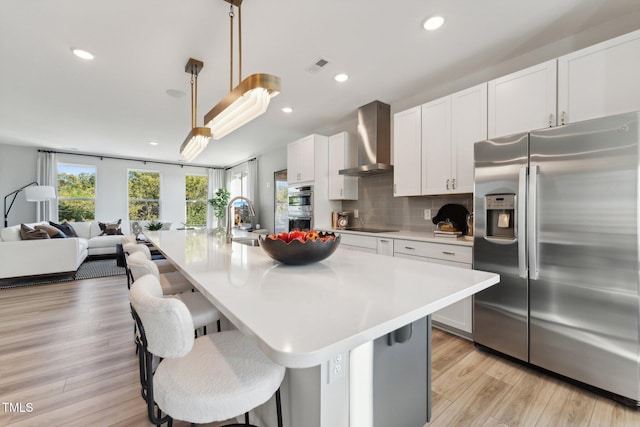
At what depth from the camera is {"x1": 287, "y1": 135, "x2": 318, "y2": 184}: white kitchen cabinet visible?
4172mm

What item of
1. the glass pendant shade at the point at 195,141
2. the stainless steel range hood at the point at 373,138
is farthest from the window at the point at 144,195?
the stainless steel range hood at the point at 373,138

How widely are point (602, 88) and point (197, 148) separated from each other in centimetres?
314

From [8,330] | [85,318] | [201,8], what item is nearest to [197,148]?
[201,8]

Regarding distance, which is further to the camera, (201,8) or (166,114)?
(166,114)

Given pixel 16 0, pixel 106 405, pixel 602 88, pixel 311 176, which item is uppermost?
pixel 16 0

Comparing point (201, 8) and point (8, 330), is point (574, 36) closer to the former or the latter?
point (201, 8)

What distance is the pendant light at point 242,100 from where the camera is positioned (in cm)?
144

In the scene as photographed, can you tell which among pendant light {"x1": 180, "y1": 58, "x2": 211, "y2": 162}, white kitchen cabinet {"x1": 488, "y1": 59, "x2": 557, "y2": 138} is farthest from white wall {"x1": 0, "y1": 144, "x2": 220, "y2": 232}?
white kitchen cabinet {"x1": 488, "y1": 59, "x2": 557, "y2": 138}

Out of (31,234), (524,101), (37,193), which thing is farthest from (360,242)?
(37,193)

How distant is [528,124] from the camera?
2178mm

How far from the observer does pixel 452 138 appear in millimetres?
2680

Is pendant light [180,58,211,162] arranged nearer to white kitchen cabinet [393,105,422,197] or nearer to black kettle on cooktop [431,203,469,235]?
white kitchen cabinet [393,105,422,197]

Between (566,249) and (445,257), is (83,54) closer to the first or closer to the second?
(445,257)

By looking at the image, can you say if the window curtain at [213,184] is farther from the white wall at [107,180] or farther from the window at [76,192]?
the window at [76,192]
